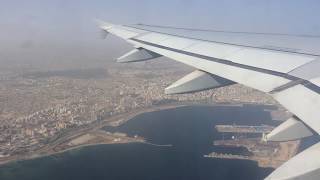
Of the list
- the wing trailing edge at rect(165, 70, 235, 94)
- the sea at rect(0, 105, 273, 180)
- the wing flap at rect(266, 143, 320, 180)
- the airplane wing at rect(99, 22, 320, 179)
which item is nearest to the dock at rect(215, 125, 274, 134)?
the sea at rect(0, 105, 273, 180)

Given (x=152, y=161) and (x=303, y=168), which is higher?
(x=303, y=168)

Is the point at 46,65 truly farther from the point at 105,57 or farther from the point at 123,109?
the point at 123,109

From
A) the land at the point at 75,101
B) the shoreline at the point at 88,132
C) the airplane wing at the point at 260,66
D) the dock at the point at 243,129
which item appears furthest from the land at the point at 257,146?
Answer: the airplane wing at the point at 260,66

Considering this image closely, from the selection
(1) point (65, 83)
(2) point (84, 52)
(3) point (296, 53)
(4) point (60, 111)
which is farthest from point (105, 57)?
(3) point (296, 53)

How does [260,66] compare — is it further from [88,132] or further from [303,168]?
[88,132]

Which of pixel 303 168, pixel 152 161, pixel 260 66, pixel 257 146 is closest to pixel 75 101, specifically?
pixel 152 161

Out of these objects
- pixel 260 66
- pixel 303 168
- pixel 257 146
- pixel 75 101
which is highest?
pixel 260 66
